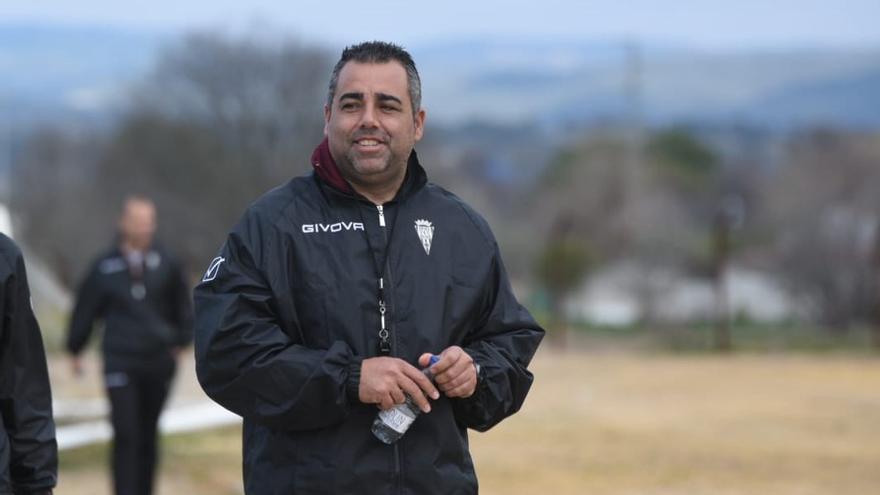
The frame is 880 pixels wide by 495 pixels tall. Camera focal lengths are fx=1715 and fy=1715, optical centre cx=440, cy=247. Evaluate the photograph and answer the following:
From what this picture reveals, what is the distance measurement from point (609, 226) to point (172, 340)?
74.2 m

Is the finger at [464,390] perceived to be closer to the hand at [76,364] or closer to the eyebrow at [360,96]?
the eyebrow at [360,96]

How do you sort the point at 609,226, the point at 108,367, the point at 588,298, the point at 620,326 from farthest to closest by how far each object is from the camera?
the point at 609,226, the point at 588,298, the point at 620,326, the point at 108,367

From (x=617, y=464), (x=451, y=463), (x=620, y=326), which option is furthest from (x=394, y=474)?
(x=620, y=326)

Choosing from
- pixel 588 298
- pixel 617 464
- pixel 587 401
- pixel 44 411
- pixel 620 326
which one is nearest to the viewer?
pixel 44 411

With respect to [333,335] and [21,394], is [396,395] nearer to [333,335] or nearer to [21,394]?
[333,335]

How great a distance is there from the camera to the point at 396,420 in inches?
169

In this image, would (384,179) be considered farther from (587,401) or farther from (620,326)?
(620,326)

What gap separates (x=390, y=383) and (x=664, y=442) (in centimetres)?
1227

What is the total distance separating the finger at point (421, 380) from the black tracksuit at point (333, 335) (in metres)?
0.13

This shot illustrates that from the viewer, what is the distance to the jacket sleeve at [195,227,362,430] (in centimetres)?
427

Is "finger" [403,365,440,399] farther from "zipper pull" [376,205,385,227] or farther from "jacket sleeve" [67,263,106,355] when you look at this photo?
"jacket sleeve" [67,263,106,355]

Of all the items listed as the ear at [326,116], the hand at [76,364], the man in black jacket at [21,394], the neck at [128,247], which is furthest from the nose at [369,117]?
the hand at [76,364]

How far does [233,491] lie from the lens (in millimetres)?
12219

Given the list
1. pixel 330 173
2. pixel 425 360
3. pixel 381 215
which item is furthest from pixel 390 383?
pixel 330 173
